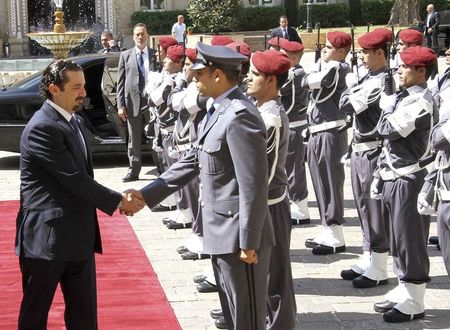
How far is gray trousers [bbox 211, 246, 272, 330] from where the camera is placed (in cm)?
491

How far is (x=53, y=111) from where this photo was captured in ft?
16.6

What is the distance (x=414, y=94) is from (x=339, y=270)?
80.3 inches

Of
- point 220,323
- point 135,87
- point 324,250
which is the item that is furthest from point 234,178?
point 135,87

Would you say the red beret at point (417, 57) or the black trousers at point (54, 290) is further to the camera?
the red beret at point (417, 57)

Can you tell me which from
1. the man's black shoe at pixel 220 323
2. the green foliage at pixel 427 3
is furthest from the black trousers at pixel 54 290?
the green foliage at pixel 427 3

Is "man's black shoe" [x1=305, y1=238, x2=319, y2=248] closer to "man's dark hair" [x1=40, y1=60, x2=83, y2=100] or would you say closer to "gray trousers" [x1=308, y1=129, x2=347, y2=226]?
"gray trousers" [x1=308, y1=129, x2=347, y2=226]

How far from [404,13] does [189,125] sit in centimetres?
2819

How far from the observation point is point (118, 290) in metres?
7.12

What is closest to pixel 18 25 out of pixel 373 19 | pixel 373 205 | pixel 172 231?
pixel 373 19

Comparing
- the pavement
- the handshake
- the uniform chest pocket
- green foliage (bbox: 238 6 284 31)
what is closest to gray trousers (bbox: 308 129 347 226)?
the pavement

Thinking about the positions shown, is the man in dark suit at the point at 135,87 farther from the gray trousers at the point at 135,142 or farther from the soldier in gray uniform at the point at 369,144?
the soldier in gray uniform at the point at 369,144

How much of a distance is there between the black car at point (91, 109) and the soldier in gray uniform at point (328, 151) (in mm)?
4310

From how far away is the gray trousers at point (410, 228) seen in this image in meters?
6.27

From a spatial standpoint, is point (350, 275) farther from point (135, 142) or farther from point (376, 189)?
point (135, 142)
